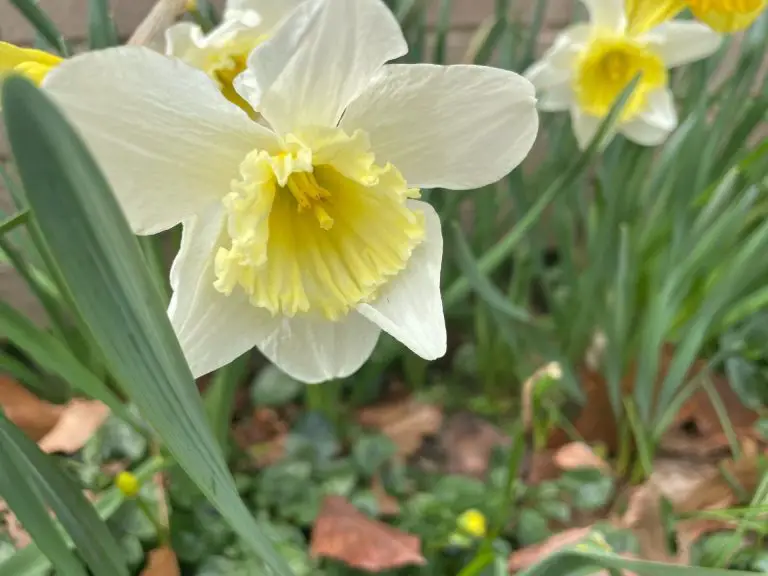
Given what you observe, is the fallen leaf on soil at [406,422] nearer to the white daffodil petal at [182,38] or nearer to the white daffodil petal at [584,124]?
the white daffodil petal at [584,124]

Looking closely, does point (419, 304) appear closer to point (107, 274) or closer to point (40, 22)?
point (107, 274)

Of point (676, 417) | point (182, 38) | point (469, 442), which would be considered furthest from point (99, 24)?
point (676, 417)

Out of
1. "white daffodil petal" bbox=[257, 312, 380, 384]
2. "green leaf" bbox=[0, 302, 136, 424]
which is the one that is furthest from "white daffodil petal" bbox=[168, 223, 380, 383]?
"green leaf" bbox=[0, 302, 136, 424]

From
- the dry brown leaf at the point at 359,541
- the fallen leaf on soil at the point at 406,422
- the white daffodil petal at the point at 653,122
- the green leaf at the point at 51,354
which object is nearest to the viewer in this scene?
the green leaf at the point at 51,354

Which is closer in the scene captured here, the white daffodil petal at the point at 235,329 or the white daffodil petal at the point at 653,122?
the white daffodil petal at the point at 235,329

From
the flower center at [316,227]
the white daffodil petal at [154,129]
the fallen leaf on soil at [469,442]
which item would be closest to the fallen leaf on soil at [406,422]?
the fallen leaf on soil at [469,442]

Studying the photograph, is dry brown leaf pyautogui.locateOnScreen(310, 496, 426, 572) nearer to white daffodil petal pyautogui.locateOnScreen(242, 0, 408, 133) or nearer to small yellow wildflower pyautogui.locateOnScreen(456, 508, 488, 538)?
small yellow wildflower pyautogui.locateOnScreen(456, 508, 488, 538)
